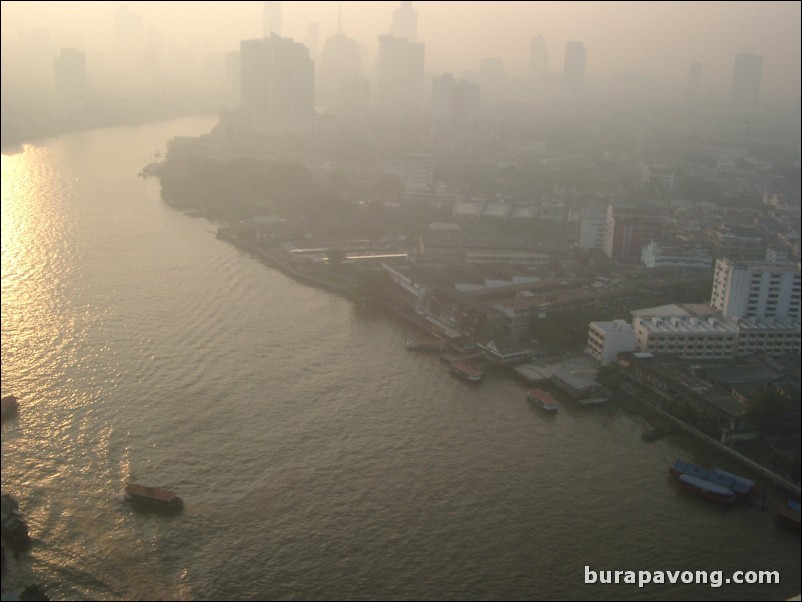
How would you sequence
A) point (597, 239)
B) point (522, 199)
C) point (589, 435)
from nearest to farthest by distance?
point (589, 435), point (597, 239), point (522, 199)

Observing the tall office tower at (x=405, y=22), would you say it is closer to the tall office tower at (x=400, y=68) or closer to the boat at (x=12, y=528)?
the tall office tower at (x=400, y=68)

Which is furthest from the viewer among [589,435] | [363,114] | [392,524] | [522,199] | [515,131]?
[363,114]

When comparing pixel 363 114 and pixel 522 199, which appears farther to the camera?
pixel 363 114

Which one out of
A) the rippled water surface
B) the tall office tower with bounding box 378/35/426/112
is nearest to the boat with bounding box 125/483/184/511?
the rippled water surface

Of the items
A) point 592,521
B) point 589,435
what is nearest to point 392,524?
point 592,521

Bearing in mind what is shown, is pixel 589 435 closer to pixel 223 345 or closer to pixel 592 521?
pixel 592 521

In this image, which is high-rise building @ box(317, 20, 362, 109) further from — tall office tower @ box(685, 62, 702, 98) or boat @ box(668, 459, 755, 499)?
boat @ box(668, 459, 755, 499)

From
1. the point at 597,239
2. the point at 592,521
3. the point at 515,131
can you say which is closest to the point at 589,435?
the point at 592,521

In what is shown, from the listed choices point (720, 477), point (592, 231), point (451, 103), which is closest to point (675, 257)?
point (592, 231)

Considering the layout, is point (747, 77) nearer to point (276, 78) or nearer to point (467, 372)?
point (276, 78)
